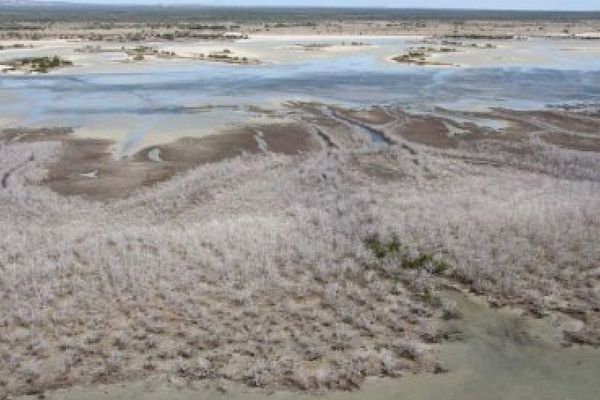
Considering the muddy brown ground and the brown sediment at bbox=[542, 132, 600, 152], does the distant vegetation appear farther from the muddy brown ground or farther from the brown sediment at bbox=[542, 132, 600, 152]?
the brown sediment at bbox=[542, 132, 600, 152]

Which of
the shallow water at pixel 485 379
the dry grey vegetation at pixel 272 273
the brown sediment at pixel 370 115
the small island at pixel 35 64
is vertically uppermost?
the small island at pixel 35 64

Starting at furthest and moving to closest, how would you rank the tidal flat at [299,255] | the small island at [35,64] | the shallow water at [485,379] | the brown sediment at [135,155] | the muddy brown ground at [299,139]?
the small island at [35,64], the muddy brown ground at [299,139], the brown sediment at [135,155], the tidal flat at [299,255], the shallow water at [485,379]

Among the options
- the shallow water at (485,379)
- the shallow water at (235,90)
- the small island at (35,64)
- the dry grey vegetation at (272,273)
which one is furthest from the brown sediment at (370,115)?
the small island at (35,64)

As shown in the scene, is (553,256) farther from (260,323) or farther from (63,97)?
(63,97)

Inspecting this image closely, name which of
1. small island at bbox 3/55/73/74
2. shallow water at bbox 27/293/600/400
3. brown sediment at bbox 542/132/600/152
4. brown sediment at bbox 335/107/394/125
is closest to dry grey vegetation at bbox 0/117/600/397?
shallow water at bbox 27/293/600/400

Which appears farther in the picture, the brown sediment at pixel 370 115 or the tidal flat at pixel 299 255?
the brown sediment at pixel 370 115

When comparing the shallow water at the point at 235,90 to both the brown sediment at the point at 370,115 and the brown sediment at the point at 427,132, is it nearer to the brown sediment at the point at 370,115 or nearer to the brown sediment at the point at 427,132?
the brown sediment at the point at 370,115

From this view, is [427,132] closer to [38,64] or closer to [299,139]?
[299,139]
